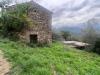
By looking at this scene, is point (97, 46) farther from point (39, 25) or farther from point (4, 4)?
point (4, 4)

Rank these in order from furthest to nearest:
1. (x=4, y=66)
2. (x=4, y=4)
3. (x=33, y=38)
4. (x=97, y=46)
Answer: (x=97, y=46), (x=33, y=38), (x=4, y=4), (x=4, y=66)

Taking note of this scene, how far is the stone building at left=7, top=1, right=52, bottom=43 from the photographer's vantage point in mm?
16859

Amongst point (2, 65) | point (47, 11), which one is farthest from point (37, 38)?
point (2, 65)

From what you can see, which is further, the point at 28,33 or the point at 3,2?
the point at 28,33

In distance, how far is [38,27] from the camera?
17484 millimetres

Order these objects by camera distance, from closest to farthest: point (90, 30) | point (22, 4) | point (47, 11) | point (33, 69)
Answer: point (33, 69), point (22, 4), point (47, 11), point (90, 30)

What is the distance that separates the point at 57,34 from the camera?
2667cm

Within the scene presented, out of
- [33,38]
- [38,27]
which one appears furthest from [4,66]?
[38,27]

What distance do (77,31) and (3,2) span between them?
22322mm

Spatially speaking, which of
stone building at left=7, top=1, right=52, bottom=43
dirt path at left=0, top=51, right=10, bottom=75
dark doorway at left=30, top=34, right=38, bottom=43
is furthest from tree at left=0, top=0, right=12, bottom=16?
dark doorway at left=30, top=34, right=38, bottom=43

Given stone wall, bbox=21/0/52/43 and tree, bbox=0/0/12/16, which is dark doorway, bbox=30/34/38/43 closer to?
stone wall, bbox=21/0/52/43

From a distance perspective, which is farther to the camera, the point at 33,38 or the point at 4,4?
the point at 33,38

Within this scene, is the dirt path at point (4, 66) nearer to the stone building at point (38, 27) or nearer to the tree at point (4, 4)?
the tree at point (4, 4)

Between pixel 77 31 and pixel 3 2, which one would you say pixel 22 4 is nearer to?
pixel 3 2
